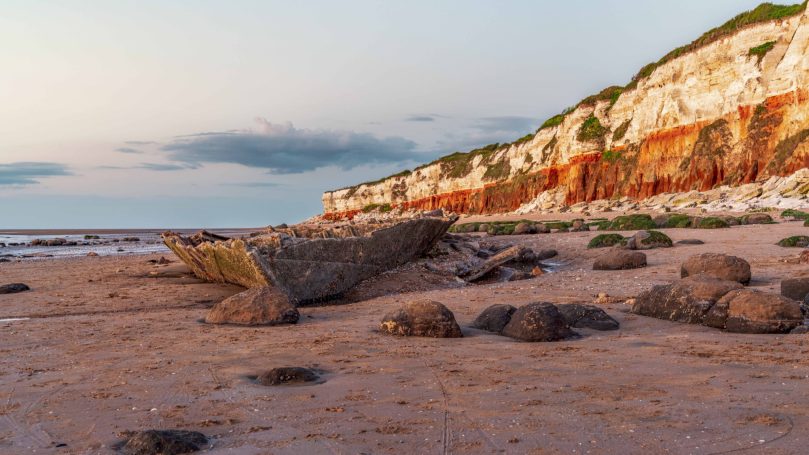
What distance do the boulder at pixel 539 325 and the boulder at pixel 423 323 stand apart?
62 centimetres

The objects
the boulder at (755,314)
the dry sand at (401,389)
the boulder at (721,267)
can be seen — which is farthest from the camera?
the boulder at (721,267)

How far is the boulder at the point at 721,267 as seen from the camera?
27.8 ft

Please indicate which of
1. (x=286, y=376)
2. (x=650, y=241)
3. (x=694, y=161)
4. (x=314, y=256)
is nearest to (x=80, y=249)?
(x=314, y=256)

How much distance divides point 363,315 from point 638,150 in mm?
40147

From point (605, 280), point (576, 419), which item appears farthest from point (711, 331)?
point (605, 280)

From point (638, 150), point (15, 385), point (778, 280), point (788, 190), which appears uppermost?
point (638, 150)

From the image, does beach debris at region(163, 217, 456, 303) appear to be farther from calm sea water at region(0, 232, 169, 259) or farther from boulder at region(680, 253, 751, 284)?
calm sea water at region(0, 232, 169, 259)

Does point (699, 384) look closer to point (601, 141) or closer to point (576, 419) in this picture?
point (576, 419)

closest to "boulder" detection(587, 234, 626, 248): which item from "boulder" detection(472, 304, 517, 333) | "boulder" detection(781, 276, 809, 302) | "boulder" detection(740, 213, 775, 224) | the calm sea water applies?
"boulder" detection(740, 213, 775, 224)

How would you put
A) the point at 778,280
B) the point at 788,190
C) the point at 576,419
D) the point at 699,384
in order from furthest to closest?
the point at 788,190 < the point at 778,280 < the point at 699,384 < the point at 576,419

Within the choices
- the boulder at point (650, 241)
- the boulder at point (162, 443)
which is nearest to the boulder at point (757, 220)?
the boulder at point (650, 241)

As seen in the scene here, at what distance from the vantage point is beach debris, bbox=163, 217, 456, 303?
9484 mm

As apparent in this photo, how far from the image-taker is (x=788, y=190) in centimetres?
2677

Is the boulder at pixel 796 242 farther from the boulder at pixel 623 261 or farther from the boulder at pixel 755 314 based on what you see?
the boulder at pixel 755 314
